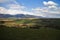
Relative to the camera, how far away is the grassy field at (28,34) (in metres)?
3.05

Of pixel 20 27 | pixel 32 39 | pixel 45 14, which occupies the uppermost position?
pixel 45 14

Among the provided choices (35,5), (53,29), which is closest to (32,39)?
(53,29)

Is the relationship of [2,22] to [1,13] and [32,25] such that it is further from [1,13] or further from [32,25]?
[32,25]

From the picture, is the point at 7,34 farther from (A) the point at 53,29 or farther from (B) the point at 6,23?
(A) the point at 53,29

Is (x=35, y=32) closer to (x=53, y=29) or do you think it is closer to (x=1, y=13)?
Answer: (x=53, y=29)

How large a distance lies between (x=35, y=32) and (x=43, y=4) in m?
0.52

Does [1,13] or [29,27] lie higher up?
[1,13]

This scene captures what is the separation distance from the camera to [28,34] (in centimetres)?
306

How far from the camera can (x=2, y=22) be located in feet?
10.3

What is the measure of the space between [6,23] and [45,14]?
28.4 inches

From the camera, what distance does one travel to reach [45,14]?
3125 mm

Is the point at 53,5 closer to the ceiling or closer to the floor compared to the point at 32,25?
closer to the ceiling

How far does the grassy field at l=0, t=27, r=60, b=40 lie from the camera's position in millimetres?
3049

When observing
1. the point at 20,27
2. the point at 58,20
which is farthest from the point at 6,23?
the point at 58,20
